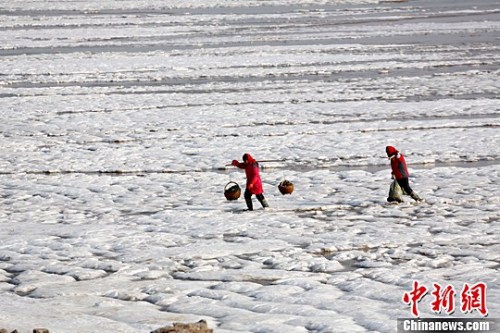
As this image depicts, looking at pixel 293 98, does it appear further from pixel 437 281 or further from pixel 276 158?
pixel 437 281

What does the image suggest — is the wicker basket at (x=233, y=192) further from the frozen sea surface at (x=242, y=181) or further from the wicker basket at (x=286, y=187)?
the wicker basket at (x=286, y=187)

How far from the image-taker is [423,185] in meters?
14.5

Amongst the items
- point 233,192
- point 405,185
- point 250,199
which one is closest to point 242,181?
point 233,192

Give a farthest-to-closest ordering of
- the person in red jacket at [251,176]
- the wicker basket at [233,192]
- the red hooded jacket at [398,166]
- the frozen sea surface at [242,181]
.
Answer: the wicker basket at [233,192] → the red hooded jacket at [398,166] → the person in red jacket at [251,176] → the frozen sea surface at [242,181]

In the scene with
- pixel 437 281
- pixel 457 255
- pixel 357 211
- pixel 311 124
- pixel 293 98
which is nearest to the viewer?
pixel 437 281

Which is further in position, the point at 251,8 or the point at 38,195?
the point at 251,8

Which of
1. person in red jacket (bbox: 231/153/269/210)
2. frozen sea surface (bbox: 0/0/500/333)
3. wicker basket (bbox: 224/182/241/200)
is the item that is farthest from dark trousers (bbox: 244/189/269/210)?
wicker basket (bbox: 224/182/241/200)

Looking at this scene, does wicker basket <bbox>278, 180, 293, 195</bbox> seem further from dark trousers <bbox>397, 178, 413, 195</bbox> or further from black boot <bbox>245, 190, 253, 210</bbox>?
dark trousers <bbox>397, 178, 413, 195</bbox>

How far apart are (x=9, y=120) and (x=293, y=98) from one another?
6.14m

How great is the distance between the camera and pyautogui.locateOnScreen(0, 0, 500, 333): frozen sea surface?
9234 millimetres

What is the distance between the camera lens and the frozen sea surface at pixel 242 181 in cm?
923

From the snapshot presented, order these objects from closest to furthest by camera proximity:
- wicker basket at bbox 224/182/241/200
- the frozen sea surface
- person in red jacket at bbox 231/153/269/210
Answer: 1. the frozen sea surface
2. person in red jacket at bbox 231/153/269/210
3. wicker basket at bbox 224/182/241/200

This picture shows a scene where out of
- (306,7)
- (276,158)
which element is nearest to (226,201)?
(276,158)

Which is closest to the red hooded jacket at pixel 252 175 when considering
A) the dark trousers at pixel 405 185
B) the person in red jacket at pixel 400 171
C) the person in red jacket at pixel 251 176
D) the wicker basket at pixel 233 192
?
the person in red jacket at pixel 251 176
